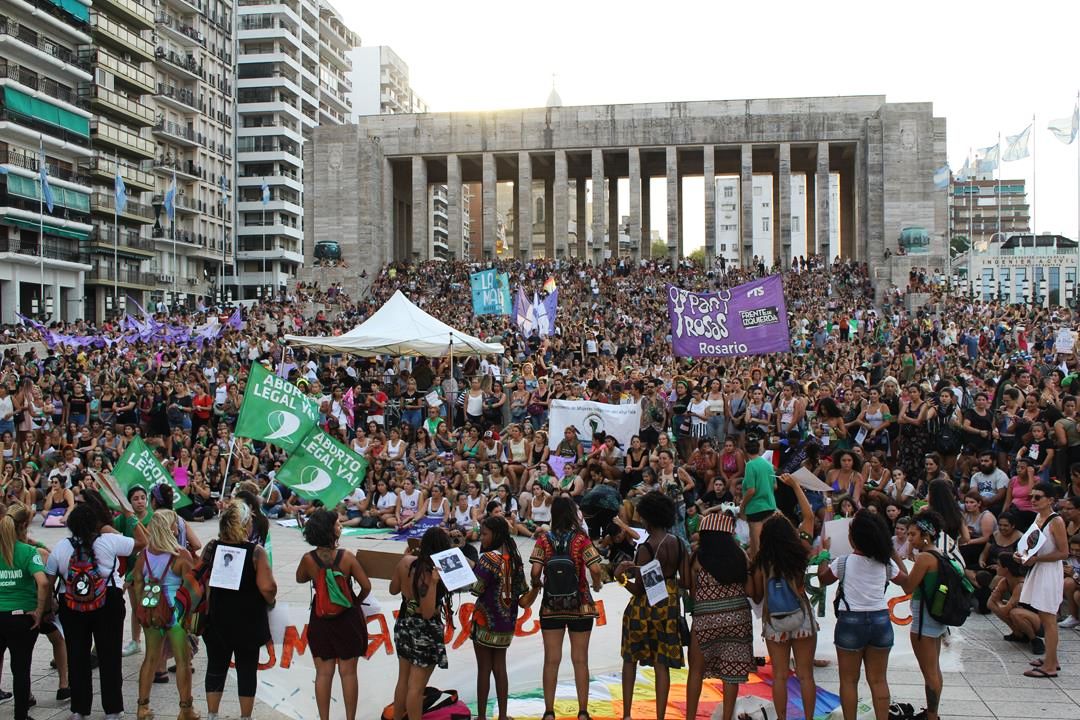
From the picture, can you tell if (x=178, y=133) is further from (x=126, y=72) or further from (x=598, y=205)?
(x=598, y=205)

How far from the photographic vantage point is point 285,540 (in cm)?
1437

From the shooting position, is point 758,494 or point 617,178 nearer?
point 758,494

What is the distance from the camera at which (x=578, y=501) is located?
1293cm

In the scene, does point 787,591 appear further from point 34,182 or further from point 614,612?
point 34,182

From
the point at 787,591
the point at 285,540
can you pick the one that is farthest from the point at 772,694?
the point at 285,540

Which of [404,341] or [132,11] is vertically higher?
[132,11]

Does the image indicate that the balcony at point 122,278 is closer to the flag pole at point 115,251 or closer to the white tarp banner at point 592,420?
the flag pole at point 115,251

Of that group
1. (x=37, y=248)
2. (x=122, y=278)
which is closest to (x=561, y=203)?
(x=122, y=278)

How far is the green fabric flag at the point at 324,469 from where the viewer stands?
11.2 metres

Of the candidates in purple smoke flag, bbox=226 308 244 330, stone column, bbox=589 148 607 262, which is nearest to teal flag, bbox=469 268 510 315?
purple smoke flag, bbox=226 308 244 330

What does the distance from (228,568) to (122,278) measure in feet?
184

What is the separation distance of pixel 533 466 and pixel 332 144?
4245 centimetres

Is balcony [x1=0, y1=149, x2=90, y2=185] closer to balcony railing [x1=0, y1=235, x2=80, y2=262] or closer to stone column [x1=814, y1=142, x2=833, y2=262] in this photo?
balcony railing [x1=0, y1=235, x2=80, y2=262]

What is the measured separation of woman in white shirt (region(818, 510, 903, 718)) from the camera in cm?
680
